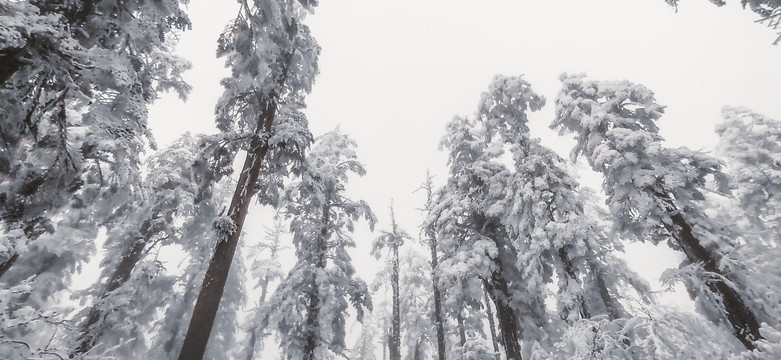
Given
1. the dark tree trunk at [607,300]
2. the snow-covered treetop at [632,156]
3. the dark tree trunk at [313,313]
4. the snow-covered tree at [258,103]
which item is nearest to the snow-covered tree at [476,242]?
the dark tree trunk at [607,300]

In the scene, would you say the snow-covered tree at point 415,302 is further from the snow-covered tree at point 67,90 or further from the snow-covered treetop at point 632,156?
the snow-covered tree at point 67,90

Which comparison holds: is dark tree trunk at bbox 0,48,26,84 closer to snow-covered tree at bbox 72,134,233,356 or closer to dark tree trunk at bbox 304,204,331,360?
snow-covered tree at bbox 72,134,233,356

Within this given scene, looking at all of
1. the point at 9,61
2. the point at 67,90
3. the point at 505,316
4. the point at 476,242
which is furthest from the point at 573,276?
the point at 9,61

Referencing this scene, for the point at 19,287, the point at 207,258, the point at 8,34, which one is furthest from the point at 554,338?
the point at 207,258

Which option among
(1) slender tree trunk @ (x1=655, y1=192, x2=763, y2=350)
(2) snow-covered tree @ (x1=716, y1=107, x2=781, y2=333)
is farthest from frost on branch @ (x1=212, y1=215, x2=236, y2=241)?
(2) snow-covered tree @ (x1=716, y1=107, x2=781, y2=333)

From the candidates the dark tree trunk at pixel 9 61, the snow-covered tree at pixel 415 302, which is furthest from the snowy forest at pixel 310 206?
the snow-covered tree at pixel 415 302

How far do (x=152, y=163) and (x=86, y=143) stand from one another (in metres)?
13.6

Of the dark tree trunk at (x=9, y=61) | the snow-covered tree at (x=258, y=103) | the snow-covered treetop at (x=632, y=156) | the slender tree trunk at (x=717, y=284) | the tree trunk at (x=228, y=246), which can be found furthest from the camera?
the snow-covered treetop at (x=632, y=156)

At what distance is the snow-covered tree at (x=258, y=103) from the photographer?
27.3 ft

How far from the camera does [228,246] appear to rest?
8.62m

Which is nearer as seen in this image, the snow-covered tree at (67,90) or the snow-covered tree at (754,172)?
the snow-covered tree at (67,90)

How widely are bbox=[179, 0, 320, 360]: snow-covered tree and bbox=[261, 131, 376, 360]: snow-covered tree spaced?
1.72 m

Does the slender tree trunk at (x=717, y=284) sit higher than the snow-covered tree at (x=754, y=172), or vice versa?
the snow-covered tree at (x=754, y=172)

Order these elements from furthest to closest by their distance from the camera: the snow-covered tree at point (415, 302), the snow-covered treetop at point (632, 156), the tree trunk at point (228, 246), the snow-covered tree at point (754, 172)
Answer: the snow-covered tree at point (415, 302), the snow-covered tree at point (754, 172), the snow-covered treetop at point (632, 156), the tree trunk at point (228, 246)
